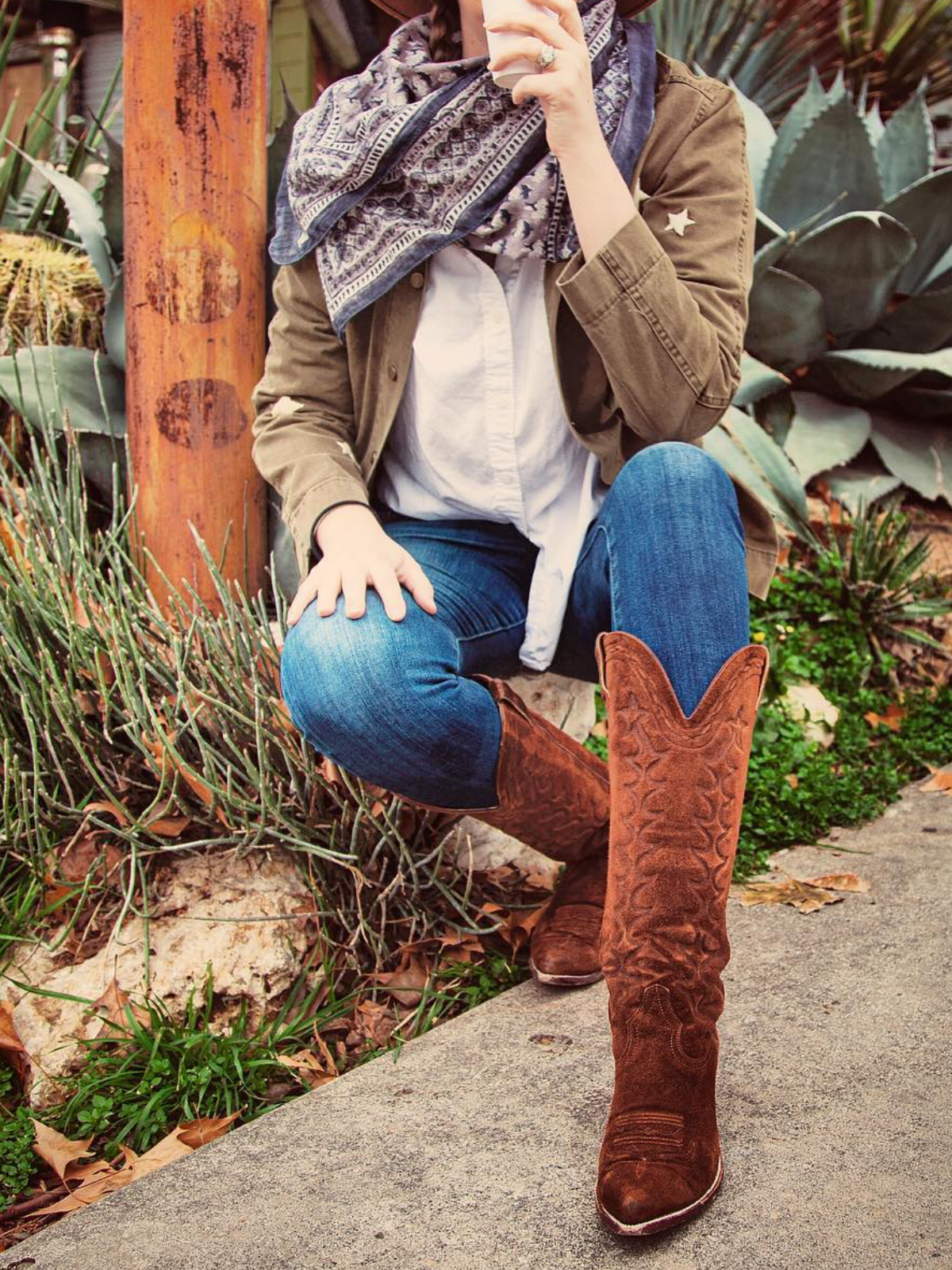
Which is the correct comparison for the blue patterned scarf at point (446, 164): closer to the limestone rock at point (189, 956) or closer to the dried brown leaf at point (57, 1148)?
the limestone rock at point (189, 956)

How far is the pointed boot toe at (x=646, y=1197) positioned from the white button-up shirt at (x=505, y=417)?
834 mm

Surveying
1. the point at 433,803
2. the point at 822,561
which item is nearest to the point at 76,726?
the point at 433,803

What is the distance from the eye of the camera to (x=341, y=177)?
186 cm

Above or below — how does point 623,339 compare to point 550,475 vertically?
above

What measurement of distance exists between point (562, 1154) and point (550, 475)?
1028 mm

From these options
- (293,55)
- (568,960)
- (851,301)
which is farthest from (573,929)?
(293,55)

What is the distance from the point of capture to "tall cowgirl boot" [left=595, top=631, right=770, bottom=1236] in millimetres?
1395

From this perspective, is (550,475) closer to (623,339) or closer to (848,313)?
(623,339)

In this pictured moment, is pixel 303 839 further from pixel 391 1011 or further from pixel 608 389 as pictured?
pixel 608 389

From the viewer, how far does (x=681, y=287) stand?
170cm

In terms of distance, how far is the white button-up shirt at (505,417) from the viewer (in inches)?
74.8

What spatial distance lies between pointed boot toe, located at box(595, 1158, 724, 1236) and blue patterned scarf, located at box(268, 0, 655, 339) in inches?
50.7

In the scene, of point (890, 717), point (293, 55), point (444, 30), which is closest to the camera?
point (444, 30)

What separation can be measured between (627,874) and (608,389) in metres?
0.81
